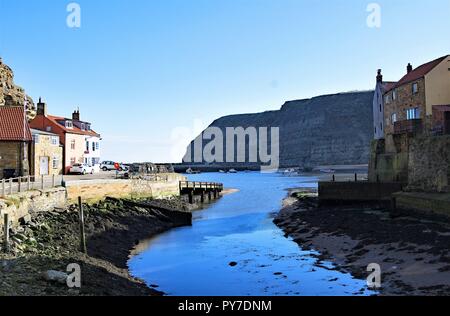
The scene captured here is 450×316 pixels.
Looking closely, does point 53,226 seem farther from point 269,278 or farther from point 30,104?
point 30,104

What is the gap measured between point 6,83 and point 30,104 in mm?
4841

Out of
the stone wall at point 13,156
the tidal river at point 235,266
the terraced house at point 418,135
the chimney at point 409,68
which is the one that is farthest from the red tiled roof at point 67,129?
the chimney at point 409,68

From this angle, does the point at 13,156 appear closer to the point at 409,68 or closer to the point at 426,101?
the point at 426,101

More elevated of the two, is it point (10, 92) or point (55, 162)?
point (10, 92)

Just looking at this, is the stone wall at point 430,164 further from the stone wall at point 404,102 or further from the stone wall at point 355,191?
the stone wall at point 404,102

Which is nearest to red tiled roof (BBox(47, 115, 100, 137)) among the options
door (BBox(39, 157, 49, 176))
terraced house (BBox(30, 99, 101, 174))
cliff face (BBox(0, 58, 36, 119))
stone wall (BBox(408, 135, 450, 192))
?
terraced house (BBox(30, 99, 101, 174))

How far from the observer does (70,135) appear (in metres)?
52.0

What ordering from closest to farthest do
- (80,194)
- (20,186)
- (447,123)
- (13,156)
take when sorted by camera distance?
(20,186), (447,123), (80,194), (13,156)

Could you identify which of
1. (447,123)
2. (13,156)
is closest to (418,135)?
(447,123)

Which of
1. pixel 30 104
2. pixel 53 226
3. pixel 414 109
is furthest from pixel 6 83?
pixel 414 109

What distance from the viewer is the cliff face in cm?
6094

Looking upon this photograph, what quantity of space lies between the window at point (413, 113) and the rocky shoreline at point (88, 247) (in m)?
23.2

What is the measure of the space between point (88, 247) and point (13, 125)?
2069 centimetres
